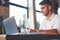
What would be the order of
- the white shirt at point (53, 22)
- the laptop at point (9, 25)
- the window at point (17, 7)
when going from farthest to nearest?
the window at point (17, 7) < the white shirt at point (53, 22) < the laptop at point (9, 25)

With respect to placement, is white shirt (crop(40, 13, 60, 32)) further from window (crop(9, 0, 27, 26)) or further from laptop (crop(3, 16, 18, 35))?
window (crop(9, 0, 27, 26))

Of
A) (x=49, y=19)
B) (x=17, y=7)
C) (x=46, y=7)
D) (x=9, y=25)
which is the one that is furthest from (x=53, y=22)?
(x=17, y=7)

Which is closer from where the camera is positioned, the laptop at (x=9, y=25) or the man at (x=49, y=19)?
the laptop at (x=9, y=25)

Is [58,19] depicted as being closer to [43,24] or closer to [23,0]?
[43,24]

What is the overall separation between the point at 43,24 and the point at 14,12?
5.97ft

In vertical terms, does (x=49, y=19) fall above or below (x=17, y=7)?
below

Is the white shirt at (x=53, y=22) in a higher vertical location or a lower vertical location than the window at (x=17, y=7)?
lower

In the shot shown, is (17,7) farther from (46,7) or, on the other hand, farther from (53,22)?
(53,22)

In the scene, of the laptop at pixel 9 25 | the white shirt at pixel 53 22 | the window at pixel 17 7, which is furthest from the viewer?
the window at pixel 17 7

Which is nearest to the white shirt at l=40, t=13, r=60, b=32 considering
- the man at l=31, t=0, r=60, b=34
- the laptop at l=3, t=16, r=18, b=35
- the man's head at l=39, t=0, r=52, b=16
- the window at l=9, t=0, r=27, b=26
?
the man at l=31, t=0, r=60, b=34

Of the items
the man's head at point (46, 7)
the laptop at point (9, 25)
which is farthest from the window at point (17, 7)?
the laptop at point (9, 25)

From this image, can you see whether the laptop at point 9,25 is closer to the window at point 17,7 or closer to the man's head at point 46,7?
the man's head at point 46,7

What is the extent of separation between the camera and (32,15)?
5.54 meters

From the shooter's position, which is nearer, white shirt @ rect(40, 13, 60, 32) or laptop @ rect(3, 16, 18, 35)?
laptop @ rect(3, 16, 18, 35)
